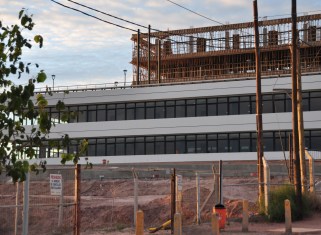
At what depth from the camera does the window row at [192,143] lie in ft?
179

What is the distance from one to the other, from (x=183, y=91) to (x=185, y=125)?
3475mm

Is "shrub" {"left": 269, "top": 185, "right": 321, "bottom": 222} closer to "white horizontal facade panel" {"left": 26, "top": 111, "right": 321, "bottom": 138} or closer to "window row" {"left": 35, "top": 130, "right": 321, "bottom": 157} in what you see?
"window row" {"left": 35, "top": 130, "right": 321, "bottom": 157}

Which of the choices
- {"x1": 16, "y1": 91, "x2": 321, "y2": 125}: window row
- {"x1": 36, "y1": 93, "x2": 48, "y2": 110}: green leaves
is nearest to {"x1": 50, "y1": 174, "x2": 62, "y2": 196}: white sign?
{"x1": 36, "y1": 93, "x2": 48, "y2": 110}: green leaves

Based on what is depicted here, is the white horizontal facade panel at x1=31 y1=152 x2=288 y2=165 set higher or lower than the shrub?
higher

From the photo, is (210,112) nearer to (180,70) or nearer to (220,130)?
(220,130)

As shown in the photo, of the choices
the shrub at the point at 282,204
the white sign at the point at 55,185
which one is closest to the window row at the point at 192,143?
the shrub at the point at 282,204

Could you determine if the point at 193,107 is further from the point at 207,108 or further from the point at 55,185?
the point at 55,185

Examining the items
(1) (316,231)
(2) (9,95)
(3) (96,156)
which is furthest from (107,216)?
(3) (96,156)

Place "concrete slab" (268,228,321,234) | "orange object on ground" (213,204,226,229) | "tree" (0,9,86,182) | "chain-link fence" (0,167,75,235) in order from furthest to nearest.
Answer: "orange object on ground" (213,204,226,229) → "concrete slab" (268,228,321,234) → "chain-link fence" (0,167,75,235) → "tree" (0,9,86,182)

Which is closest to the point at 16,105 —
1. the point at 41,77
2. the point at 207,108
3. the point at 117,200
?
the point at 41,77

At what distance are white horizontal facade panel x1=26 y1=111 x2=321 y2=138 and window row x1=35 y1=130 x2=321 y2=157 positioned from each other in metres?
0.58

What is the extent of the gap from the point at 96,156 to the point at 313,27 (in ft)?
87.7

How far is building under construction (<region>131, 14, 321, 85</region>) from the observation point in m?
63.1

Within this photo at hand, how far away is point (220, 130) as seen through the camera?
56.7 m
